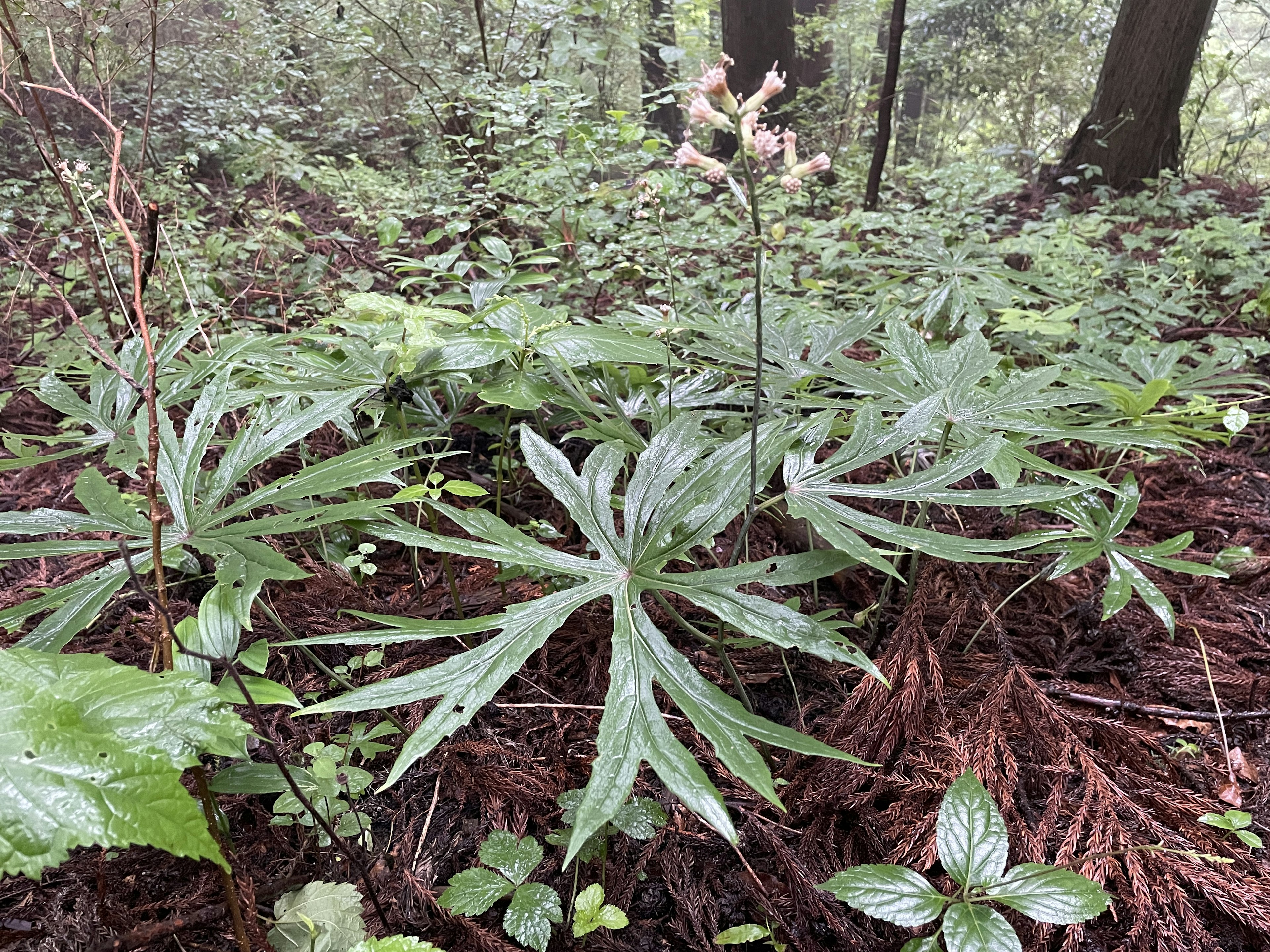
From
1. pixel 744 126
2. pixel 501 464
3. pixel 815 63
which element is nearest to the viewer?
pixel 744 126

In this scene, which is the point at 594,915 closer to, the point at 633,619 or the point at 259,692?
the point at 633,619

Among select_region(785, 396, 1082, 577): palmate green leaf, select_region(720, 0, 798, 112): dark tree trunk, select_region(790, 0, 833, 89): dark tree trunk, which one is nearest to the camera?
select_region(785, 396, 1082, 577): palmate green leaf

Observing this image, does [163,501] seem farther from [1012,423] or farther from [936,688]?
[1012,423]

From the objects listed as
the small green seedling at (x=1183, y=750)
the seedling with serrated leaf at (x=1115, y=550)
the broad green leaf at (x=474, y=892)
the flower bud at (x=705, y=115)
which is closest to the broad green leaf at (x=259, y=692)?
the broad green leaf at (x=474, y=892)

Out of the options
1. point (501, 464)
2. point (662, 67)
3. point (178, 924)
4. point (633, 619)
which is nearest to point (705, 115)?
point (633, 619)

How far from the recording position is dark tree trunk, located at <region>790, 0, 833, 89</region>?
8.10m

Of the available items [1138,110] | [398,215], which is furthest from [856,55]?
[398,215]

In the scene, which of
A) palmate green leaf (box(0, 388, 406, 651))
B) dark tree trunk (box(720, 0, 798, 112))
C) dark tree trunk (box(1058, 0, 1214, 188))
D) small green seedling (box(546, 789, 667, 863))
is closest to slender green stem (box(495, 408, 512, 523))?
palmate green leaf (box(0, 388, 406, 651))

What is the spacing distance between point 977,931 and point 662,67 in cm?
923

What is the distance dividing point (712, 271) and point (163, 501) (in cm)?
294

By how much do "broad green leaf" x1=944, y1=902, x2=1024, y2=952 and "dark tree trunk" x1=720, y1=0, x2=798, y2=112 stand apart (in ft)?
24.3

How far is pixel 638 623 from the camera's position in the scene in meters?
1.18

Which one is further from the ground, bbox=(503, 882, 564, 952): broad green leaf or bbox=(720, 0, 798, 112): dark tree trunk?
bbox=(720, 0, 798, 112): dark tree trunk

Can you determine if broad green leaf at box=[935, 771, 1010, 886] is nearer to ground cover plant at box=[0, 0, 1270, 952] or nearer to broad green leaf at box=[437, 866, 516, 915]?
ground cover plant at box=[0, 0, 1270, 952]
